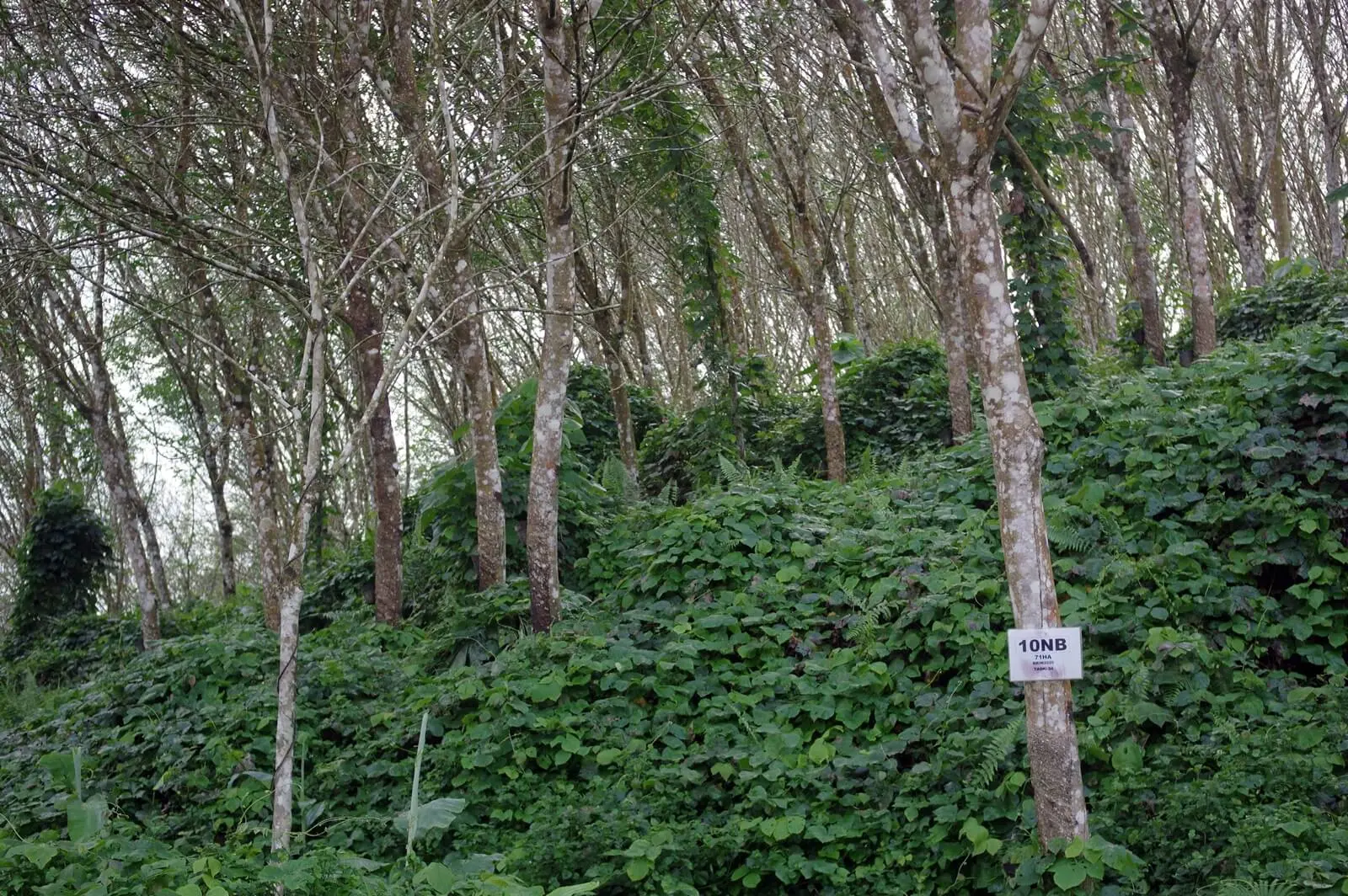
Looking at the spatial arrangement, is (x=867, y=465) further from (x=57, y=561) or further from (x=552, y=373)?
(x=57, y=561)

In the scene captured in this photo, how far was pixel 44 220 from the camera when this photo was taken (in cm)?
1172

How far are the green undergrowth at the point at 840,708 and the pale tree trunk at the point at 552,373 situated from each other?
34 centimetres

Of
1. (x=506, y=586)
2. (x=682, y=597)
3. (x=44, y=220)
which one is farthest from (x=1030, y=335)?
(x=44, y=220)

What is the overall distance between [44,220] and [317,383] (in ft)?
28.0

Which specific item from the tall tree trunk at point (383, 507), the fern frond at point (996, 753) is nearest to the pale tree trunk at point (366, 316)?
the tall tree trunk at point (383, 507)

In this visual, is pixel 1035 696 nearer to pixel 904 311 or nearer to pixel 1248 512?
pixel 1248 512

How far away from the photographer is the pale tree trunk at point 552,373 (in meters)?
7.20

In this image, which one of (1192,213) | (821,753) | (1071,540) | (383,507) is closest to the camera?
(821,753)

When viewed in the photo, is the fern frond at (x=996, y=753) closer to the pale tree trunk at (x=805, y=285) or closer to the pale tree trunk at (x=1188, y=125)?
the pale tree trunk at (x=805, y=285)

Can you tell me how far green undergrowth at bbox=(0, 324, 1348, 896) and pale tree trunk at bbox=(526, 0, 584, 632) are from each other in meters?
0.34

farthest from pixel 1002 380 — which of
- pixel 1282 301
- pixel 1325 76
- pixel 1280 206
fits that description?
pixel 1280 206

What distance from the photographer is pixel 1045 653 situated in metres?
4.29

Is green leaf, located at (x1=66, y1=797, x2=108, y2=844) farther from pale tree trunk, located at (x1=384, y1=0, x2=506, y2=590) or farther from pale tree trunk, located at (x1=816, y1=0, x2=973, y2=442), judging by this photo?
pale tree trunk, located at (x1=816, y1=0, x2=973, y2=442)

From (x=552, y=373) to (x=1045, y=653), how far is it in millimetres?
4048
